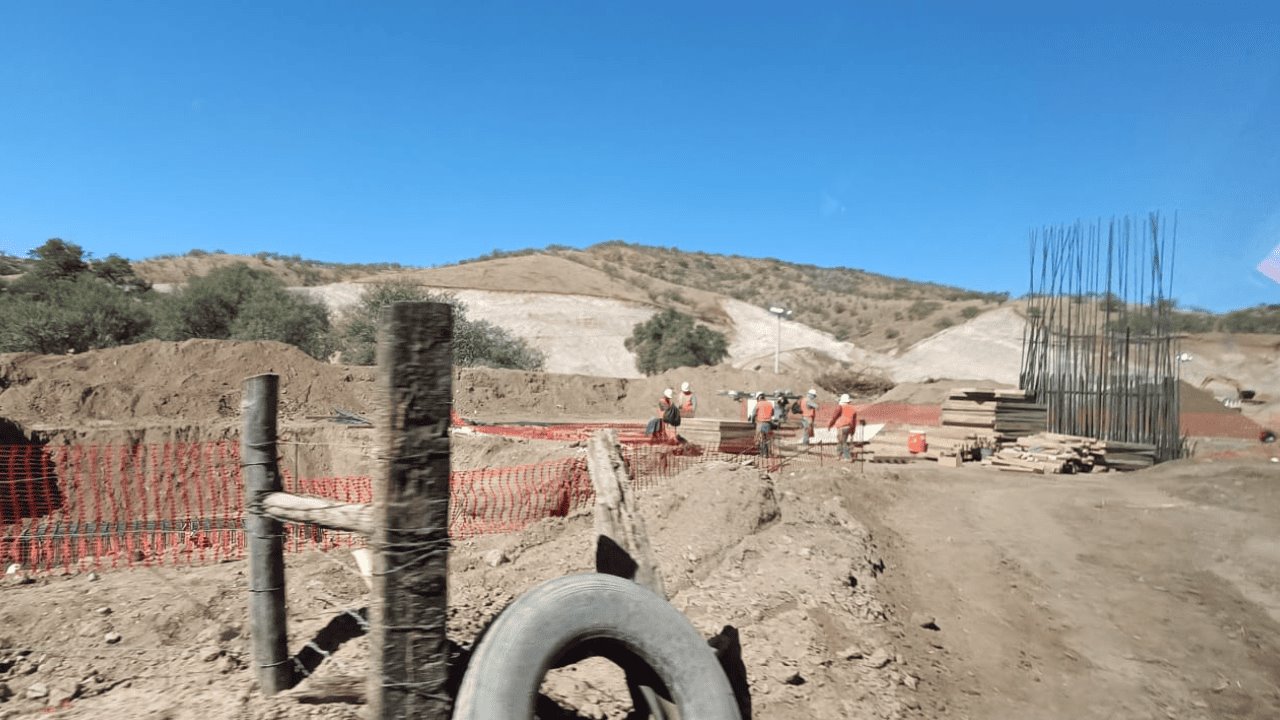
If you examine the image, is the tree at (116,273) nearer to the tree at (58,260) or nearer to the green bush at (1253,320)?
the tree at (58,260)

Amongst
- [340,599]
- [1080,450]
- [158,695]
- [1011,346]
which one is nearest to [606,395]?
[1080,450]

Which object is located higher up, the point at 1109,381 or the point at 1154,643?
the point at 1109,381

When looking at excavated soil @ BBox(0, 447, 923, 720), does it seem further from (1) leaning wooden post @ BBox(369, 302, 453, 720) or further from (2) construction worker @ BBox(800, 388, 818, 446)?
(2) construction worker @ BBox(800, 388, 818, 446)

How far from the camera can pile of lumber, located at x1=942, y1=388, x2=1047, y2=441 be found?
55.6 feet

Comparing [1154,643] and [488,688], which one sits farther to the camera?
[1154,643]

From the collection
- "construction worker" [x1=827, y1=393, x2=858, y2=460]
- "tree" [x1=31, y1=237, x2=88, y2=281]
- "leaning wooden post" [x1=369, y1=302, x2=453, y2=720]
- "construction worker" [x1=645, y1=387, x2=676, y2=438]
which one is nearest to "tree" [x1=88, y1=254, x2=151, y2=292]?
"tree" [x1=31, y1=237, x2=88, y2=281]

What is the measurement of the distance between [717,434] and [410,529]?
1319cm

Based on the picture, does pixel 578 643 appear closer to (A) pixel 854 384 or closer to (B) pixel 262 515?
(B) pixel 262 515

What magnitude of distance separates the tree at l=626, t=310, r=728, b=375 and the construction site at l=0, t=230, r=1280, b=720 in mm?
26423

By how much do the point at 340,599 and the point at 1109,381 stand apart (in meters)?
16.9

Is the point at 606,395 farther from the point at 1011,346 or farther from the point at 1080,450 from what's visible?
the point at 1011,346

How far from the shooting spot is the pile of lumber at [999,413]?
16953 millimetres

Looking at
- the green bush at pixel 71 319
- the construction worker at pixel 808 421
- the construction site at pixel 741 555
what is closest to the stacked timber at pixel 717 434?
the construction site at pixel 741 555

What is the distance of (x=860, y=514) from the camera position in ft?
32.2
